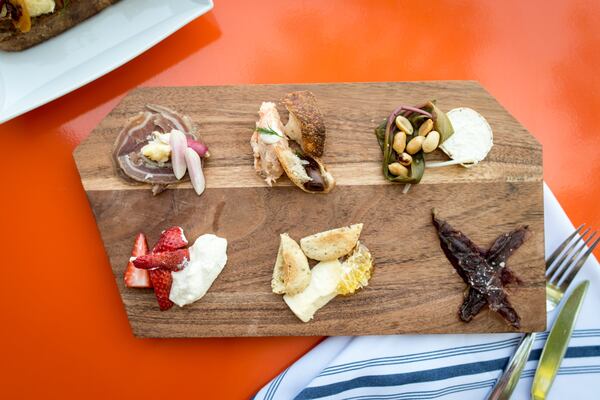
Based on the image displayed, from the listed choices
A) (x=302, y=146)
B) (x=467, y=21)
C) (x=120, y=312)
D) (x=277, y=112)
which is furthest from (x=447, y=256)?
(x=120, y=312)

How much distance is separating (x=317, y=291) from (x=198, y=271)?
1.73 ft

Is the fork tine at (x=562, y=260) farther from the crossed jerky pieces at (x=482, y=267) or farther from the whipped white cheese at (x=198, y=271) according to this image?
the whipped white cheese at (x=198, y=271)

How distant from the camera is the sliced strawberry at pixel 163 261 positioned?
2115mm

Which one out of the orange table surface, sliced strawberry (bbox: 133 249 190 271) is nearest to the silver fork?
the orange table surface

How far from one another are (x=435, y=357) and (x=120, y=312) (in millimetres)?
1513

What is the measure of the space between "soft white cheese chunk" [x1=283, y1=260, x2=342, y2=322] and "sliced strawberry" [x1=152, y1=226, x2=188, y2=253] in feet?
1.70

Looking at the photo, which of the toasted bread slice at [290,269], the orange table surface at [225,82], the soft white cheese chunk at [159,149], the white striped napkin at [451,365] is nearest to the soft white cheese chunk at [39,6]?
the orange table surface at [225,82]

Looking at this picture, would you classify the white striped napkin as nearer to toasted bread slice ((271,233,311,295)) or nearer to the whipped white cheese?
toasted bread slice ((271,233,311,295))

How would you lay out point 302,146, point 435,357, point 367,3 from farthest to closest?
point 367,3, point 435,357, point 302,146

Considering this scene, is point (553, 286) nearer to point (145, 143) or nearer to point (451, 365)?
point (451, 365)

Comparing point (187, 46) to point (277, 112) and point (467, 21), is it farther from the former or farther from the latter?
point (467, 21)

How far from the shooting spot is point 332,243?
7.07 feet

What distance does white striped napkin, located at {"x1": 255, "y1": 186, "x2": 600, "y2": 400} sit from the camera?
2283 mm

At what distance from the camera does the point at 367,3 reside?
2449 mm
